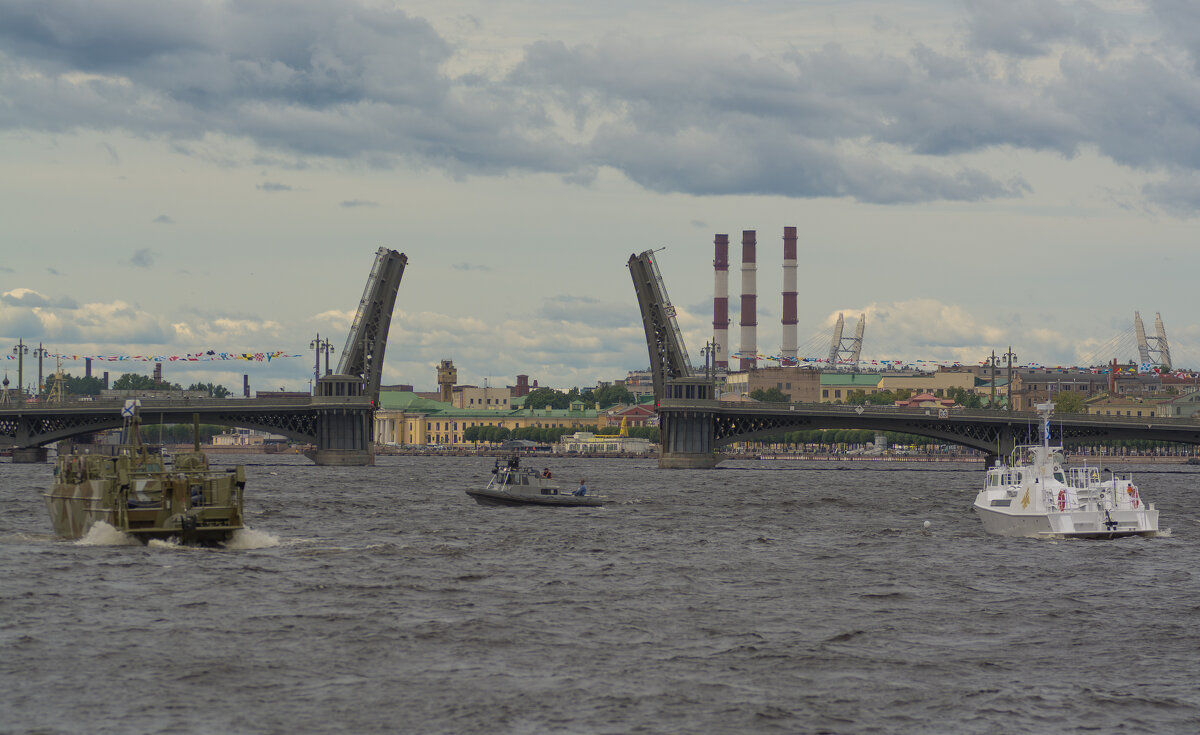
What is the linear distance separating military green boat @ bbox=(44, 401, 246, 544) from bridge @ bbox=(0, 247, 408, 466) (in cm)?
7790

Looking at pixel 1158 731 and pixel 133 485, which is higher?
pixel 133 485

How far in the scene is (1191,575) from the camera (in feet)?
134

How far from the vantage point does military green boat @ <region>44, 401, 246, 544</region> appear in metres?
40.6

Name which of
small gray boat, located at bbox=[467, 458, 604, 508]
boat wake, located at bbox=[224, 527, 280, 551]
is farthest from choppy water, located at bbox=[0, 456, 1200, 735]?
small gray boat, located at bbox=[467, 458, 604, 508]

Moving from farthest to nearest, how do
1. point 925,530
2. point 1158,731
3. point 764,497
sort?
point 764,497 < point 925,530 < point 1158,731

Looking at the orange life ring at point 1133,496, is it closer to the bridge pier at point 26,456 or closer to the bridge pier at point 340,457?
the bridge pier at point 340,457

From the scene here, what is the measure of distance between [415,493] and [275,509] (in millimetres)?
19603

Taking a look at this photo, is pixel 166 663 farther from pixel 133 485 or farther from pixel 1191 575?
pixel 1191 575

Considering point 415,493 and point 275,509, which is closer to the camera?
point 275,509

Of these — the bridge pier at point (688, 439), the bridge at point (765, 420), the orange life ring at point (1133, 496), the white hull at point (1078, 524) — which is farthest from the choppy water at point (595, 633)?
the bridge pier at point (688, 439)

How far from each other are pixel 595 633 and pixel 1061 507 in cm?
2549

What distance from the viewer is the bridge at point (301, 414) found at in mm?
124125

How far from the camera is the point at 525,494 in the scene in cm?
6575

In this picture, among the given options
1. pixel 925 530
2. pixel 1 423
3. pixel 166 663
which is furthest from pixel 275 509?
pixel 1 423
